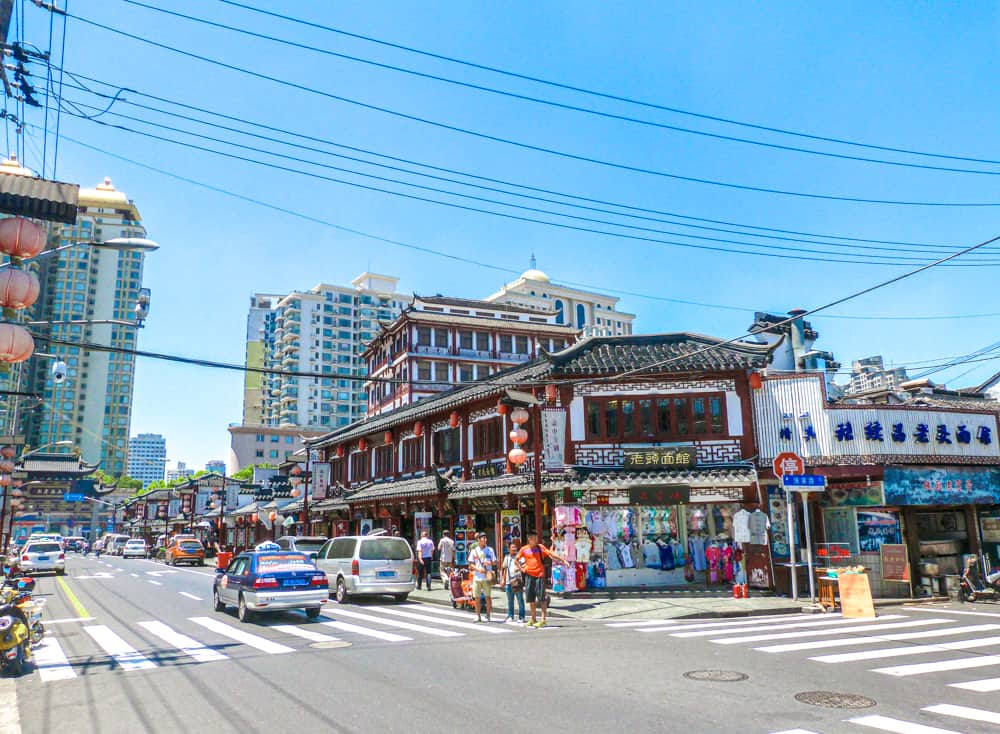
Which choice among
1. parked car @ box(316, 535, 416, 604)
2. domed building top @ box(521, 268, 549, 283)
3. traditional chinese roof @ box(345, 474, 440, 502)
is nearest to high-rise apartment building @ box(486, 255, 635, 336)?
domed building top @ box(521, 268, 549, 283)

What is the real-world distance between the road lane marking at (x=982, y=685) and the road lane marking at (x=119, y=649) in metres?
11.2

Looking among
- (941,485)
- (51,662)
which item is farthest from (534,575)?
(941,485)

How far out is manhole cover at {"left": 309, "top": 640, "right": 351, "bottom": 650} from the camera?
1234cm

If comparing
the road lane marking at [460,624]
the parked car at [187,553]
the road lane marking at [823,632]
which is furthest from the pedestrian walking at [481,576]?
the parked car at [187,553]

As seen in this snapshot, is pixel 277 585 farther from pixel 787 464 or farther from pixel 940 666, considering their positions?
pixel 787 464

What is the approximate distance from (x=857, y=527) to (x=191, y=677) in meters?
19.1

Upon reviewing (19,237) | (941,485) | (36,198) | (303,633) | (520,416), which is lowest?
(303,633)

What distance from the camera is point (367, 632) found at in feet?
47.1

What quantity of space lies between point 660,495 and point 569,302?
122 m

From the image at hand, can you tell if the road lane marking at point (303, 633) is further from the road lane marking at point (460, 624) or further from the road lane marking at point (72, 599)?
the road lane marking at point (72, 599)

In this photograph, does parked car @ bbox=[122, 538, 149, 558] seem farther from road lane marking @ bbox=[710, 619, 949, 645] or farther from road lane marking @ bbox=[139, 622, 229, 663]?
road lane marking @ bbox=[710, 619, 949, 645]

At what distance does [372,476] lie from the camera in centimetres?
3809

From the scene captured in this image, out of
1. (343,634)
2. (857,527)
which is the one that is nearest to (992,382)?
(857,527)

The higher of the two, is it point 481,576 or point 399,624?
point 481,576
